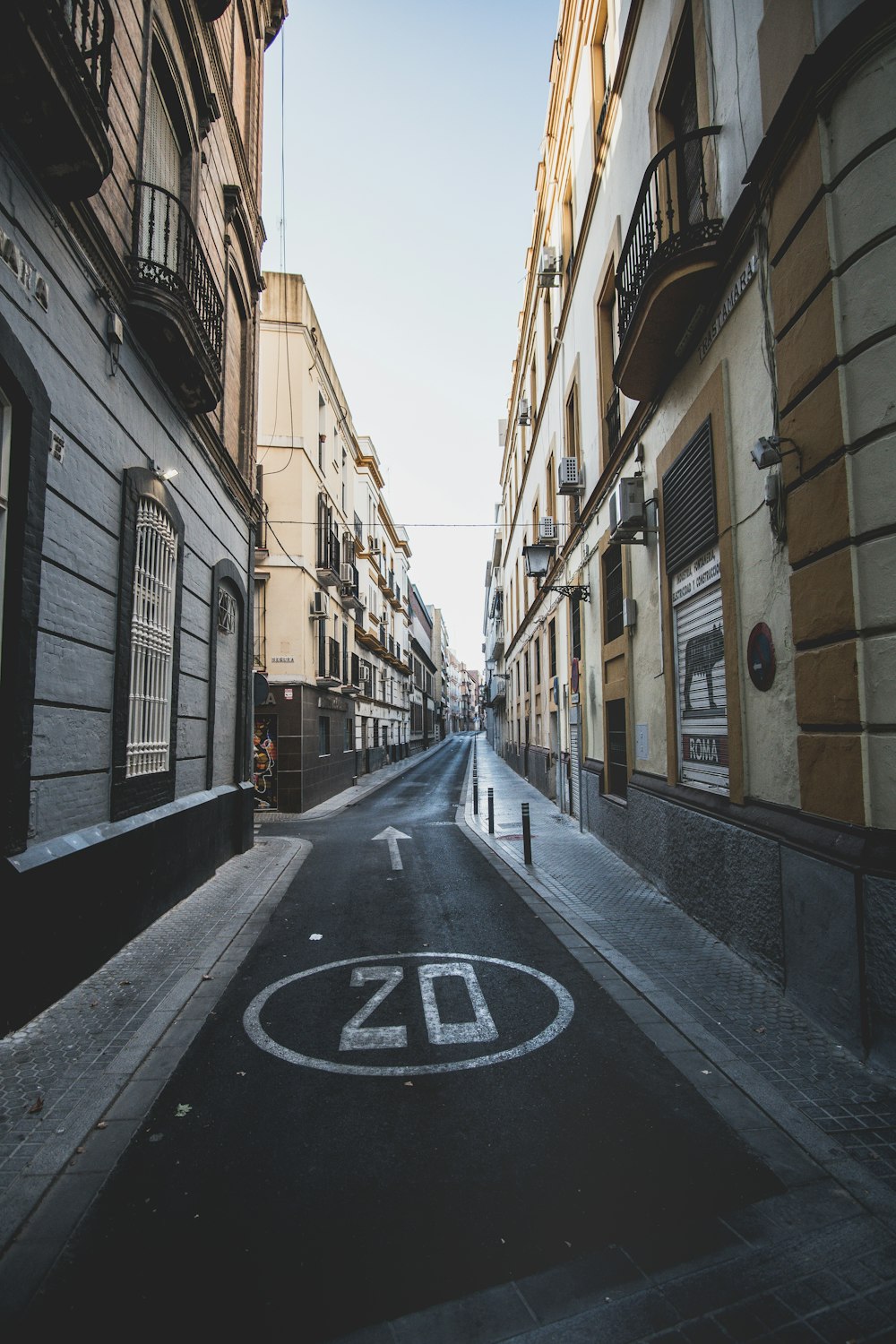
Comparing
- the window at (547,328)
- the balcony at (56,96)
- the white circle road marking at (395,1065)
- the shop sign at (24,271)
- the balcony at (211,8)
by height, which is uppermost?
the window at (547,328)

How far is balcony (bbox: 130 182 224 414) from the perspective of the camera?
6.52 metres

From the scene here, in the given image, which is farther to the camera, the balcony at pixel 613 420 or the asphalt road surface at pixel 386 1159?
the balcony at pixel 613 420

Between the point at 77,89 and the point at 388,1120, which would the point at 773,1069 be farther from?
the point at 77,89

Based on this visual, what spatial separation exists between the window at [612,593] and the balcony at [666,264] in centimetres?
311

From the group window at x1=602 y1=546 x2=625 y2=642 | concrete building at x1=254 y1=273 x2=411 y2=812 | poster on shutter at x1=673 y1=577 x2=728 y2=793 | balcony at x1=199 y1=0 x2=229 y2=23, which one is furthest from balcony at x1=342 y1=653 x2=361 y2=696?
balcony at x1=199 y1=0 x2=229 y2=23

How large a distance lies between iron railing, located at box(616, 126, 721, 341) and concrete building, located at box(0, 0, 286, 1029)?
186 inches

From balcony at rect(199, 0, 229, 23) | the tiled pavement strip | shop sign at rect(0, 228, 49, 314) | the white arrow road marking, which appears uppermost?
balcony at rect(199, 0, 229, 23)

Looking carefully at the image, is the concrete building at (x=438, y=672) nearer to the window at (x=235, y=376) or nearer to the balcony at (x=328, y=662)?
the balcony at (x=328, y=662)

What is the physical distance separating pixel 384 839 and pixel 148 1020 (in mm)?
8276

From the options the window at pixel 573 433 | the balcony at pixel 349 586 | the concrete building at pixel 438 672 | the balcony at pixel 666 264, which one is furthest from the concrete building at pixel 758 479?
the concrete building at pixel 438 672

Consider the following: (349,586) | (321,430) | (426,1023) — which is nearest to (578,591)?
(426,1023)

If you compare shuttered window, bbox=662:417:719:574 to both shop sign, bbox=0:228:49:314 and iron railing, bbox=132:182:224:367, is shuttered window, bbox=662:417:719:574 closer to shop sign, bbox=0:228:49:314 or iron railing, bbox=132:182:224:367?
iron railing, bbox=132:182:224:367

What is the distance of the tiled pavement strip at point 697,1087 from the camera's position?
2.25 m

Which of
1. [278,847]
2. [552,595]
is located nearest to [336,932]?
[278,847]
